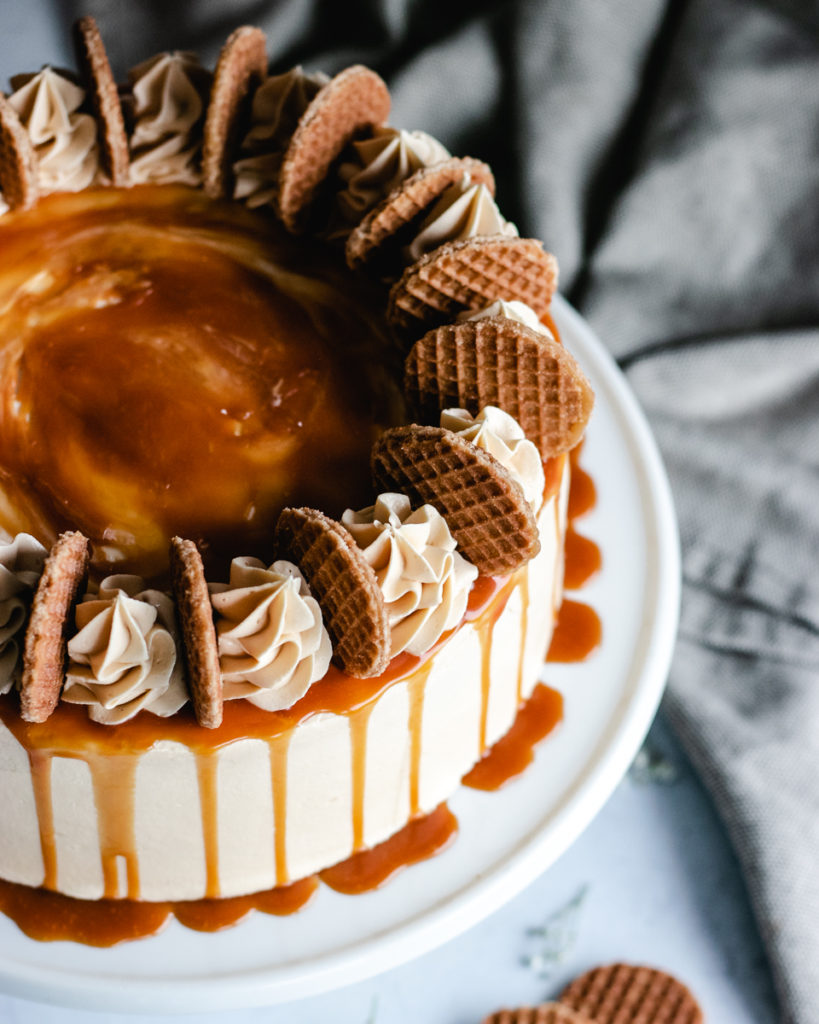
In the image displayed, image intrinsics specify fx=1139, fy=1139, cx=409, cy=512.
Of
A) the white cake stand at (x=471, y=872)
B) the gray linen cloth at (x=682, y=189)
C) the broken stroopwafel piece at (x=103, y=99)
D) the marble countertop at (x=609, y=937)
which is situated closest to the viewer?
the white cake stand at (x=471, y=872)

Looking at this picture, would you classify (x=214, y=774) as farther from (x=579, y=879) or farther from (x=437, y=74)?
(x=437, y=74)

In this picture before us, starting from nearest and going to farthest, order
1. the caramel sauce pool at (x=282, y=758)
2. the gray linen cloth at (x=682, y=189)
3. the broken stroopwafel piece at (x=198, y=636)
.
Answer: the broken stroopwafel piece at (x=198, y=636) < the caramel sauce pool at (x=282, y=758) < the gray linen cloth at (x=682, y=189)

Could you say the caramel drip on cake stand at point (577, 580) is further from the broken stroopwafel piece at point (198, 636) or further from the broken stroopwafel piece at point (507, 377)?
the broken stroopwafel piece at point (198, 636)

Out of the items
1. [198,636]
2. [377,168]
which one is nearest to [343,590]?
[198,636]

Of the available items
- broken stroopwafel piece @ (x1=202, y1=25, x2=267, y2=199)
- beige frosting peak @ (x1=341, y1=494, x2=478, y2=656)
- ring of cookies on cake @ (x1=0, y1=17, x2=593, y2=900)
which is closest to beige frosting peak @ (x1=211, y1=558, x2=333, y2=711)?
ring of cookies on cake @ (x1=0, y1=17, x2=593, y2=900)

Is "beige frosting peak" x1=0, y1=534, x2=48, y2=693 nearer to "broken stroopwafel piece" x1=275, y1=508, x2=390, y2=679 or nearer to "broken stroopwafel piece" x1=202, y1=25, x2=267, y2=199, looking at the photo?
"broken stroopwafel piece" x1=275, y1=508, x2=390, y2=679

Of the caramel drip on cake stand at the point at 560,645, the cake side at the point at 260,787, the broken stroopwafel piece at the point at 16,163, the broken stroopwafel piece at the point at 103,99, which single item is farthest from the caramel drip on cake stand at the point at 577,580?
the broken stroopwafel piece at the point at 16,163

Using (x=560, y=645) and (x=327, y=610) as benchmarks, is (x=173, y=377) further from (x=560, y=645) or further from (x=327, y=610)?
(x=560, y=645)
